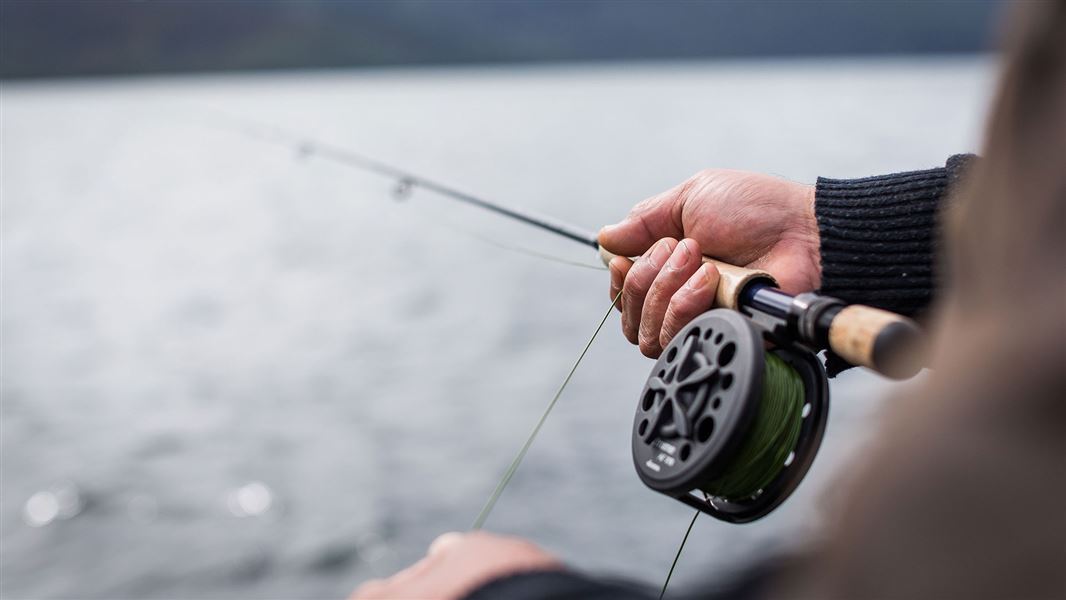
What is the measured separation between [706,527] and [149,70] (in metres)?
101

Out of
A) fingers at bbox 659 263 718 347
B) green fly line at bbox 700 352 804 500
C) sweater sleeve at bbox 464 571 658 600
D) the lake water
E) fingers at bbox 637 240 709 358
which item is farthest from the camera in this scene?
the lake water

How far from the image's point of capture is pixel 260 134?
4.75 m

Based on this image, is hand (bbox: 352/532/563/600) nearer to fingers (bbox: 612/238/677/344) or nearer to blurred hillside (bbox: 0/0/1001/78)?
fingers (bbox: 612/238/677/344)

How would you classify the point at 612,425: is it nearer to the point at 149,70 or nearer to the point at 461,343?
the point at 461,343

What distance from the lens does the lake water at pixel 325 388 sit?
6.14m

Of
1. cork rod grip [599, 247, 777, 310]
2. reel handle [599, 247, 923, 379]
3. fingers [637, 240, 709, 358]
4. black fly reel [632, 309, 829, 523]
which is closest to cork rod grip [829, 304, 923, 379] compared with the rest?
reel handle [599, 247, 923, 379]

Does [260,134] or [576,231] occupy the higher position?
[260,134]

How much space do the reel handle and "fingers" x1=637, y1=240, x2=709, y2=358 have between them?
39cm

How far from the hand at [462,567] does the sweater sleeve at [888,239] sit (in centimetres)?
103

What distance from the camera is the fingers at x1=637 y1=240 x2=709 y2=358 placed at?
6.68 feet

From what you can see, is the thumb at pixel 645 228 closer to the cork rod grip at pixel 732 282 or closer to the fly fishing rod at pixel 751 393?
the cork rod grip at pixel 732 282

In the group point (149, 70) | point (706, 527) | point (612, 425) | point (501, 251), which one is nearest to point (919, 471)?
point (706, 527)

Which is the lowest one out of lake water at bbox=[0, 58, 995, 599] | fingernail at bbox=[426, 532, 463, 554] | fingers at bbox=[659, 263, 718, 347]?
fingernail at bbox=[426, 532, 463, 554]

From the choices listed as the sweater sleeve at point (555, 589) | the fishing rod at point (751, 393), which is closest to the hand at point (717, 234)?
the fishing rod at point (751, 393)
